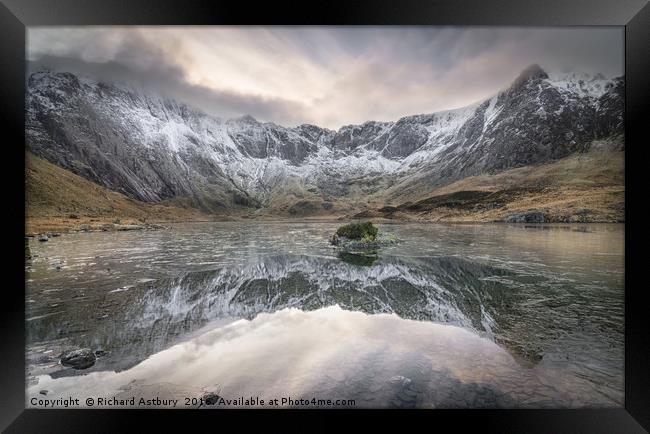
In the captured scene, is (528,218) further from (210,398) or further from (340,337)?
(210,398)

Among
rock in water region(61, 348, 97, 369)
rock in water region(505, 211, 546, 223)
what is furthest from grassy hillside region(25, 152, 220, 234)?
rock in water region(505, 211, 546, 223)

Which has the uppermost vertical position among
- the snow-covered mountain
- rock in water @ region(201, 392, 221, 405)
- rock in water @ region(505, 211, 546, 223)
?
the snow-covered mountain

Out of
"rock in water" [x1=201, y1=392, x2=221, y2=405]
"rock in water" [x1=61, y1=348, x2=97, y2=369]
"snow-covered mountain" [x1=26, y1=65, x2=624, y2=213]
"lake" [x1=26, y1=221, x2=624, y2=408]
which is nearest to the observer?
"rock in water" [x1=201, y1=392, x2=221, y2=405]

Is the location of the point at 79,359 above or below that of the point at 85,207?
below

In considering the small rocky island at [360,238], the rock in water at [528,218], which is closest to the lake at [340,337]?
the small rocky island at [360,238]

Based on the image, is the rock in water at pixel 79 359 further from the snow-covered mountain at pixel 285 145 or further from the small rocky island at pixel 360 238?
the small rocky island at pixel 360 238

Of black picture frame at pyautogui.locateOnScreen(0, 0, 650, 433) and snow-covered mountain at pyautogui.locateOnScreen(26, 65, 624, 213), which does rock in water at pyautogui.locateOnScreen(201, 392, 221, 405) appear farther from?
snow-covered mountain at pyautogui.locateOnScreen(26, 65, 624, 213)

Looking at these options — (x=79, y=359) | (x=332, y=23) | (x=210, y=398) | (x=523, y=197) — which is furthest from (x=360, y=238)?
(x=523, y=197)

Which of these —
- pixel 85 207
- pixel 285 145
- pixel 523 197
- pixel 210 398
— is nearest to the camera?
pixel 210 398
